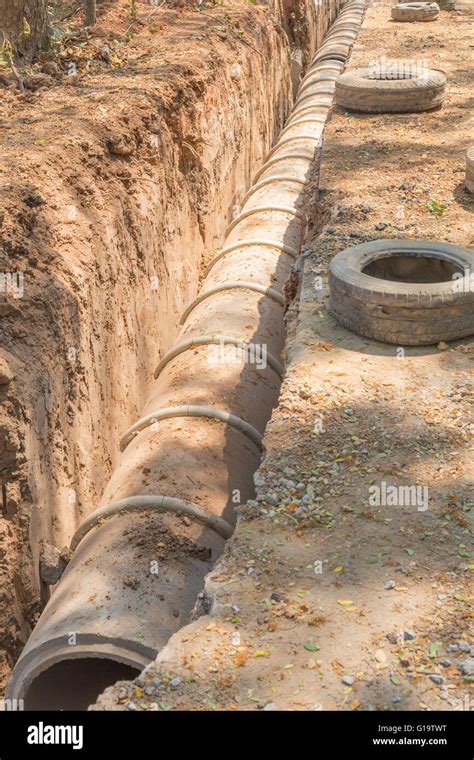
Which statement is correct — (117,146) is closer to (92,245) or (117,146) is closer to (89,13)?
(92,245)

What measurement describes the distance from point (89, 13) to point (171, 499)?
7.51 metres

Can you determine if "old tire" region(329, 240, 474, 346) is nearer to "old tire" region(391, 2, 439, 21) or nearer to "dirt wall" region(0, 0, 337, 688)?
"dirt wall" region(0, 0, 337, 688)

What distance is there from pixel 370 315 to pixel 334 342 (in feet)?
0.85

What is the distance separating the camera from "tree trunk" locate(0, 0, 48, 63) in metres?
8.55

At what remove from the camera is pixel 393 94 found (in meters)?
8.77

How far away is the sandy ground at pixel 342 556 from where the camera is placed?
2857 mm

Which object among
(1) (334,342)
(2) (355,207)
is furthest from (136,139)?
(1) (334,342)

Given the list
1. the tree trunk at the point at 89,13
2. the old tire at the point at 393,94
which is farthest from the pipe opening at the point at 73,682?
the tree trunk at the point at 89,13

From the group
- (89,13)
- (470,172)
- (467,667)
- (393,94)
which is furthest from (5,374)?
(89,13)

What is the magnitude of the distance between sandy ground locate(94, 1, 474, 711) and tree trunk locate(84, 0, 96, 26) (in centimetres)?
607

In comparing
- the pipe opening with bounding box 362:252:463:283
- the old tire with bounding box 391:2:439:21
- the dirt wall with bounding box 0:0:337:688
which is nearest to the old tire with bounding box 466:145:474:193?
the pipe opening with bounding box 362:252:463:283

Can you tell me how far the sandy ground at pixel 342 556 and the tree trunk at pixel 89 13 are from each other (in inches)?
239

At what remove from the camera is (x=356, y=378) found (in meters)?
4.57

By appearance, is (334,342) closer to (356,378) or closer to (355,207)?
(356,378)
